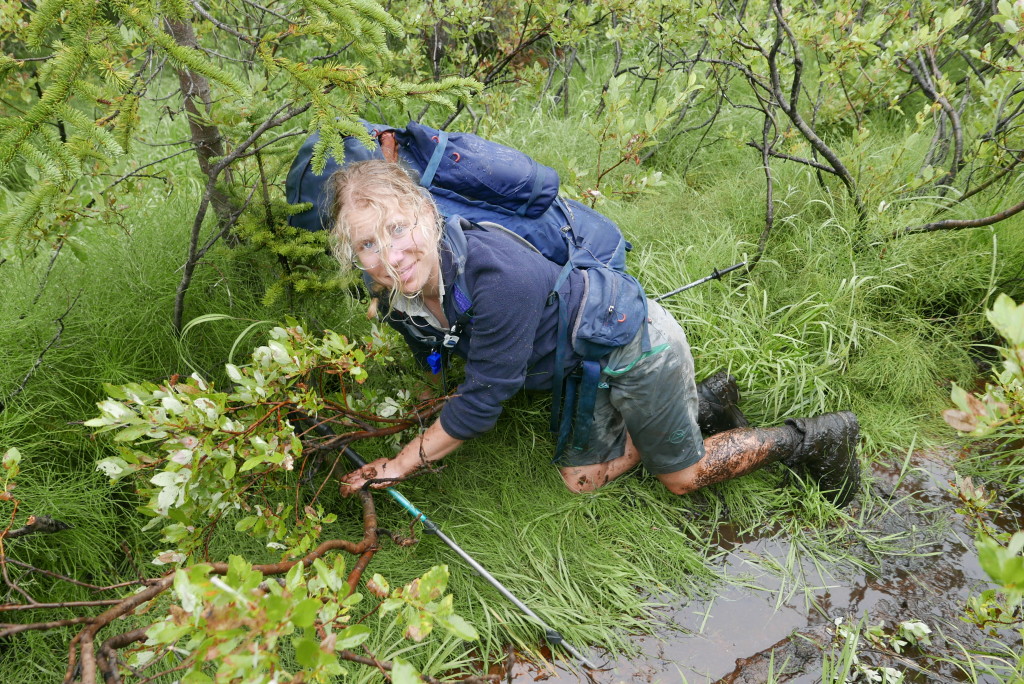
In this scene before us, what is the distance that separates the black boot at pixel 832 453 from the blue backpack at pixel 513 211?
95 cm

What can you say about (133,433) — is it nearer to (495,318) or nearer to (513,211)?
(495,318)

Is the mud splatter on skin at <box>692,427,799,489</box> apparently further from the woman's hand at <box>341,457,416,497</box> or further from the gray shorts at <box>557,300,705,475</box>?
the woman's hand at <box>341,457,416,497</box>

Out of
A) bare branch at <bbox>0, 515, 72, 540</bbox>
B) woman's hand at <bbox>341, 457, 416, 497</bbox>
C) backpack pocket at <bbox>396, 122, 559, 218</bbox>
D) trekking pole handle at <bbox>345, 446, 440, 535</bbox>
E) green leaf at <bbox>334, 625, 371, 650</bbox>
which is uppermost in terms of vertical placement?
backpack pocket at <bbox>396, 122, 559, 218</bbox>

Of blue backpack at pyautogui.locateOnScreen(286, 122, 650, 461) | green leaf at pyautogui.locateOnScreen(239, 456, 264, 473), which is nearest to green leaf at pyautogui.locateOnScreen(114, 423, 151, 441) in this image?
green leaf at pyautogui.locateOnScreen(239, 456, 264, 473)

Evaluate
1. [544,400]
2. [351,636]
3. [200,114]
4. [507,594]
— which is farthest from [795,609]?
[200,114]

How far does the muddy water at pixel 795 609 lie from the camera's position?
2219 mm

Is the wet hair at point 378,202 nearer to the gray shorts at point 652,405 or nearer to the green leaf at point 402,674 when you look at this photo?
the gray shorts at point 652,405

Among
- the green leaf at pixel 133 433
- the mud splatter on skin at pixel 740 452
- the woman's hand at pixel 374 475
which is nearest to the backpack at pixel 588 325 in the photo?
the woman's hand at pixel 374 475

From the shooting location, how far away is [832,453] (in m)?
2.70

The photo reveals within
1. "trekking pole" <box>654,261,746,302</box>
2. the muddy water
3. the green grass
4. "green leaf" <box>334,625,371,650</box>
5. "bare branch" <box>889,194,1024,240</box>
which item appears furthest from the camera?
"trekking pole" <box>654,261,746,302</box>

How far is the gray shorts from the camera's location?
246cm

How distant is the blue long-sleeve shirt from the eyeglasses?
143 millimetres

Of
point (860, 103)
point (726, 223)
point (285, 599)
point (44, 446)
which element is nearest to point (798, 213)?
point (726, 223)

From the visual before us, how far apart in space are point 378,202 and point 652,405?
1.34 metres
